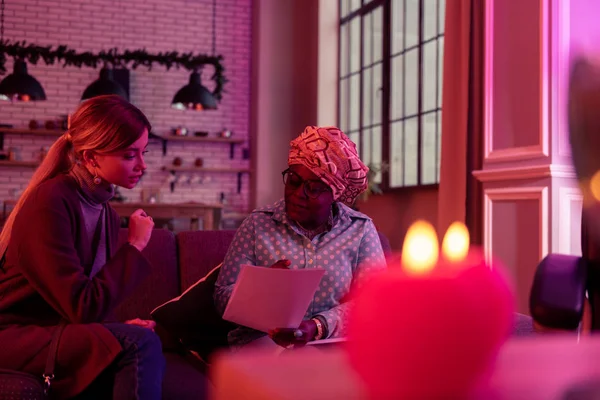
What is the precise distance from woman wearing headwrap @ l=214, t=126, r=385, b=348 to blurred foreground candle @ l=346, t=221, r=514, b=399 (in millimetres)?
1566

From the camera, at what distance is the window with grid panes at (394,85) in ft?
18.7

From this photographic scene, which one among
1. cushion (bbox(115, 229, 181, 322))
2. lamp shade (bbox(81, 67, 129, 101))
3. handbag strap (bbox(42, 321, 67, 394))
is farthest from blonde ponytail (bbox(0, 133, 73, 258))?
lamp shade (bbox(81, 67, 129, 101))

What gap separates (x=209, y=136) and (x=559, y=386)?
8338 mm

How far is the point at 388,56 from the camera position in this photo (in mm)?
6500

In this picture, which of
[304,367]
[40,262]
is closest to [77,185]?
[40,262]

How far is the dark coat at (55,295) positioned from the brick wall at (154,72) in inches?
268

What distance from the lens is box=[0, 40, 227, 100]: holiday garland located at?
297 inches

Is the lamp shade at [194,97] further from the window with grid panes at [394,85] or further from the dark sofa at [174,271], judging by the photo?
the dark sofa at [174,271]

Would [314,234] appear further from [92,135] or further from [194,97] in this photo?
[194,97]

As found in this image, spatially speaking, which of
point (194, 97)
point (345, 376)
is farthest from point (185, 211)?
point (345, 376)

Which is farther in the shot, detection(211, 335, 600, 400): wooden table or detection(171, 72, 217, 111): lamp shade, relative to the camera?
detection(171, 72, 217, 111): lamp shade

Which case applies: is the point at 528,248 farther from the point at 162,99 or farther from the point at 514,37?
the point at 162,99

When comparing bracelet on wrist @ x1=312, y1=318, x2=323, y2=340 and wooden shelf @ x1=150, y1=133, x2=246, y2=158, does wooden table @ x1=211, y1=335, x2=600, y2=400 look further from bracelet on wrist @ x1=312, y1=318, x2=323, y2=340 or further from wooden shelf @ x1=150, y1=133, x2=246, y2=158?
wooden shelf @ x1=150, y1=133, x2=246, y2=158

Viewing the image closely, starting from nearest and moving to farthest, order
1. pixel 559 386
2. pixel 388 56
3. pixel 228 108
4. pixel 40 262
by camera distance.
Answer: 1. pixel 559 386
2. pixel 40 262
3. pixel 388 56
4. pixel 228 108
